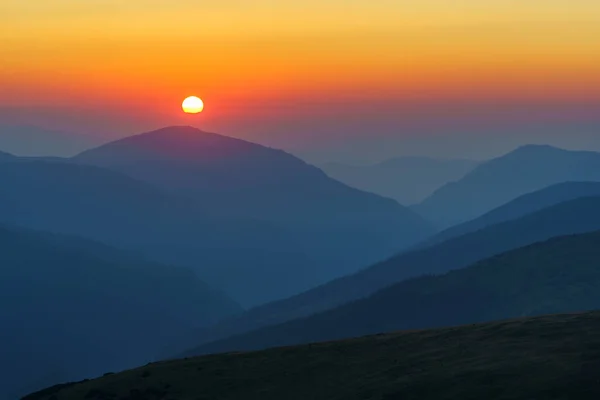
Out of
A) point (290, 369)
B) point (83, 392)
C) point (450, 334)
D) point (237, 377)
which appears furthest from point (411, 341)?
point (83, 392)

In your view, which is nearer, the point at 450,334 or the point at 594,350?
the point at 594,350

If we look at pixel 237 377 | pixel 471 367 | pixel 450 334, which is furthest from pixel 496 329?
pixel 237 377

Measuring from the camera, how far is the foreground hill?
184 ft

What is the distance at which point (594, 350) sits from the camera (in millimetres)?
59625

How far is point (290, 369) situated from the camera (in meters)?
75.6

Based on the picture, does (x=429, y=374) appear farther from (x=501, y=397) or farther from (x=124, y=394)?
(x=124, y=394)

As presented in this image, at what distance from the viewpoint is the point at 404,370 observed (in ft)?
220

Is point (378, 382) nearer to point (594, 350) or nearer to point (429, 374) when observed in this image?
point (429, 374)

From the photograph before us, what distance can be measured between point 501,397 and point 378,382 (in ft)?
46.9

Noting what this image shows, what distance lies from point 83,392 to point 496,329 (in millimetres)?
42118

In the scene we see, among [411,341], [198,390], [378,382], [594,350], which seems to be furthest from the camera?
[411,341]

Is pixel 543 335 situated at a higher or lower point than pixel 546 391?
higher

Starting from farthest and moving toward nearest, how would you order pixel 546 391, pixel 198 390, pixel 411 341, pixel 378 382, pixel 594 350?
pixel 411 341 → pixel 198 390 → pixel 378 382 → pixel 594 350 → pixel 546 391

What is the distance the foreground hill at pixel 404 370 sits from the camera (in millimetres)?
55938
